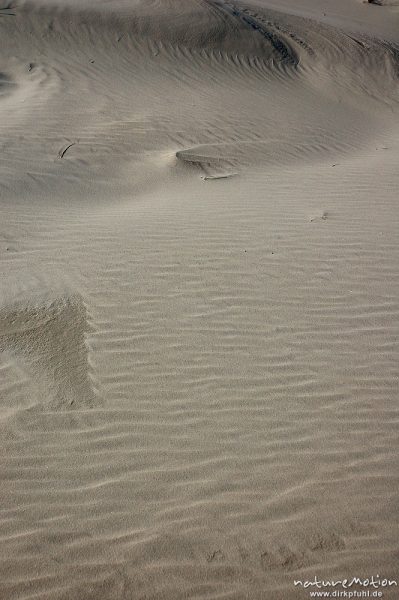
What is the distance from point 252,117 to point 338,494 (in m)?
8.95

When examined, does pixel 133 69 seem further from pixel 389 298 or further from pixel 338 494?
pixel 338 494

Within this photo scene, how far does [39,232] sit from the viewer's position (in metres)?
6.38

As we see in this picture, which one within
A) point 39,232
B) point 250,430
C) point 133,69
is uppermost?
point 133,69

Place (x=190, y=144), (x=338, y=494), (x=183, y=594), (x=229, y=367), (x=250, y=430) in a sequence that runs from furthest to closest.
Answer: (x=190, y=144) → (x=229, y=367) → (x=250, y=430) → (x=338, y=494) → (x=183, y=594)

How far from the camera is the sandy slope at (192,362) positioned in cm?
318

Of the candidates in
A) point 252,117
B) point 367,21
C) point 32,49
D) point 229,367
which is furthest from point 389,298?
point 367,21

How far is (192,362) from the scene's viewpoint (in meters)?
4.38

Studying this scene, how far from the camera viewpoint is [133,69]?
12.8m

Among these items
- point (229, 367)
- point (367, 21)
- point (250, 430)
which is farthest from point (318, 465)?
point (367, 21)

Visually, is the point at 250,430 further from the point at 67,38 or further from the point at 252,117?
the point at 67,38

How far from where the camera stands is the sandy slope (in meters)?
3.18

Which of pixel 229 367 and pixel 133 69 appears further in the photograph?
pixel 133 69

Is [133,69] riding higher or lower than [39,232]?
higher

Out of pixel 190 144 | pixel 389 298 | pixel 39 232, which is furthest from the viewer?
pixel 190 144
